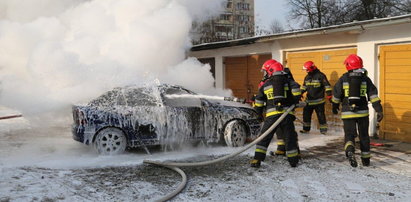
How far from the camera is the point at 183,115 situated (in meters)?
7.86

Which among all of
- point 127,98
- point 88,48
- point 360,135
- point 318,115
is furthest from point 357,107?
point 88,48

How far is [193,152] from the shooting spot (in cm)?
799

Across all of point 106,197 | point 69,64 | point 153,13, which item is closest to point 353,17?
point 153,13

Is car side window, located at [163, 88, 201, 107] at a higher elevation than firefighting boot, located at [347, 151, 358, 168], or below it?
higher

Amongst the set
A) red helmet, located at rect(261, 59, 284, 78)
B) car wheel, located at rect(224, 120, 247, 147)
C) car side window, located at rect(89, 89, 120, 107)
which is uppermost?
red helmet, located at rect(261, 59, 284, 78)

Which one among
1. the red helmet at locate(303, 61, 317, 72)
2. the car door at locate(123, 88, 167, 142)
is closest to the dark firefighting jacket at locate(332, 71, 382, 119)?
the red helmet at locate(303, 61, 317, 72)

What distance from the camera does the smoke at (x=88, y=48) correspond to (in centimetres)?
781

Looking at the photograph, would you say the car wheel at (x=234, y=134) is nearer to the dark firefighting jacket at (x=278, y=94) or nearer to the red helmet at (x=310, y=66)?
the dark firefighting jacket at (x=278, y=94)

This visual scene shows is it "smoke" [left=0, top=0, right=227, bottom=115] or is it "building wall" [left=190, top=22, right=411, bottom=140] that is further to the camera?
"building wall" [left=190, top=22, right=411, bottom=140]

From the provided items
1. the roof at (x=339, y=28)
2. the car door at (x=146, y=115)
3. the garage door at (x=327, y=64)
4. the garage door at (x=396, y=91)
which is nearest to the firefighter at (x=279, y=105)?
the car door at (x=146, y=115)

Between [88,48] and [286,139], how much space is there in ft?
15.8

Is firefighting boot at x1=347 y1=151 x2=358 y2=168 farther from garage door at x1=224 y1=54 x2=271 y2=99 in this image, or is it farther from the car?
garage door at x1=224 y1=54 x2=271 y2=99

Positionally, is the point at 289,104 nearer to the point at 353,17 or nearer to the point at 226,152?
the point at 226,152

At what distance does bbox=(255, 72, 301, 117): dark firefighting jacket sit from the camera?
665 cm
